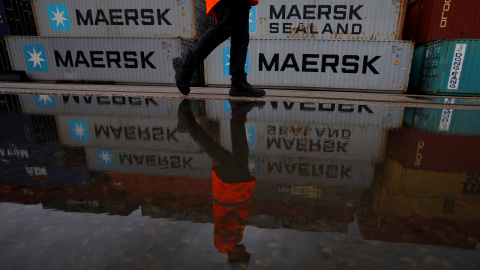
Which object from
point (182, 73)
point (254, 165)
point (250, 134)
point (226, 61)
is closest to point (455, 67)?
point (226, 61)

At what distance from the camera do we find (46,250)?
54 cm

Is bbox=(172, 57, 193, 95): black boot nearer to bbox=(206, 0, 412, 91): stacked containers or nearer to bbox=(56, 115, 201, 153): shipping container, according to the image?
bbox=(56, 115, 201, 153): shipping container

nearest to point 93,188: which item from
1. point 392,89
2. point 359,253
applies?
point 359,253

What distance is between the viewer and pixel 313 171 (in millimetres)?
1070

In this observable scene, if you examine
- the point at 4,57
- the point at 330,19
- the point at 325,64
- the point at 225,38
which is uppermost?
the point at 330,19

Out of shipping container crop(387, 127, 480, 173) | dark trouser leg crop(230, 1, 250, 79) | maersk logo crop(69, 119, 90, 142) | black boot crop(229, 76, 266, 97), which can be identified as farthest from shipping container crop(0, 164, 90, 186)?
black boot crop(229, 76, 266, 97)

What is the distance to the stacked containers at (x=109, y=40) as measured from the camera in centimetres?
834

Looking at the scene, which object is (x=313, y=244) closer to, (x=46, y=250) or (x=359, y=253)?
(x=359, y=253)

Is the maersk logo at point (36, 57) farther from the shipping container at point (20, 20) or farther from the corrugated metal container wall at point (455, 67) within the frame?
the corrugated metal container wall at point (455, 67)

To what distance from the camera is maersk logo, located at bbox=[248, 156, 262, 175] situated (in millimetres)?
1064

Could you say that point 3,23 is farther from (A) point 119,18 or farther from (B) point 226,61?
(B) point 226,61

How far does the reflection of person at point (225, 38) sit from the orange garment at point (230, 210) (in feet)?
8.70

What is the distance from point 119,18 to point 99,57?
163 cm

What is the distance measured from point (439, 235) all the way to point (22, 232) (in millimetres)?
1110
